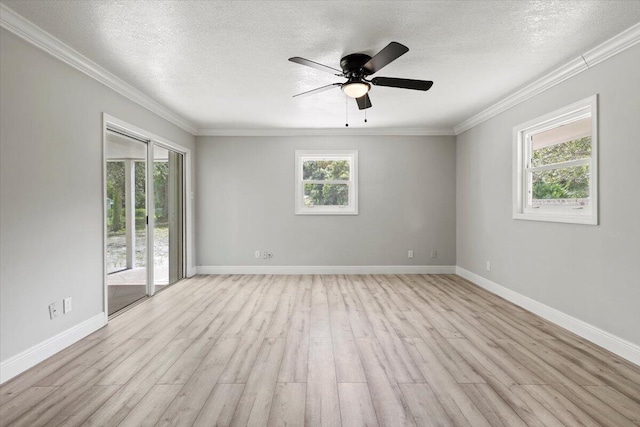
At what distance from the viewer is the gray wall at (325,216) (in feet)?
19.5

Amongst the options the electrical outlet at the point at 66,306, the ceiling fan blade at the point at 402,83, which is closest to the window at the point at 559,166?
the ceiling fan blade at the point at 402,83

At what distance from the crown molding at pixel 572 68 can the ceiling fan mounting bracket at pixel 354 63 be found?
75.6 inches

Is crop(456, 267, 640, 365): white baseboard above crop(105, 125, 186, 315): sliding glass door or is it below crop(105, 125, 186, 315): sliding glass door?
below

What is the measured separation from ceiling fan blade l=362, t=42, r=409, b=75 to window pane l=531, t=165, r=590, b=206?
2251 mm

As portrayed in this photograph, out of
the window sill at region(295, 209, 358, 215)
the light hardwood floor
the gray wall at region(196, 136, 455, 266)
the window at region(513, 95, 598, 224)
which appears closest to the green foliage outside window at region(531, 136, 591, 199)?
the window at region(513, 95, 598, 224)

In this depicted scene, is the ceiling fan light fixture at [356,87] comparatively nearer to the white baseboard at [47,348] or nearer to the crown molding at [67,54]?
the crown molding at [67,54]

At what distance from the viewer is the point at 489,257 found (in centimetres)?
485

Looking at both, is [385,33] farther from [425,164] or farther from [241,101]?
[425,164]

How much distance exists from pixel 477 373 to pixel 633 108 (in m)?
2.40

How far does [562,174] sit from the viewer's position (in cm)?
356

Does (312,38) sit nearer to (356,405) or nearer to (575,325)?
(356,405)

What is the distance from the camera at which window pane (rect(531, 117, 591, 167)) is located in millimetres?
3268

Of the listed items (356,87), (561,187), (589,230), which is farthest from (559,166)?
(356,87)

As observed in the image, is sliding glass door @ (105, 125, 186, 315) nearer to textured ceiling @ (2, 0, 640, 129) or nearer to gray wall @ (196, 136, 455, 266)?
gray wall @ (196, 136, 455, 266)
